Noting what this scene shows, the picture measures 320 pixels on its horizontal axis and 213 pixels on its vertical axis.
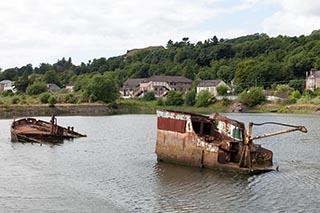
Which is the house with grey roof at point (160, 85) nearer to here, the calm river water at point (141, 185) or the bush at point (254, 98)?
the bush at point (254, 98)

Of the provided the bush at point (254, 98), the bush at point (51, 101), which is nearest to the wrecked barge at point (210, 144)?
the bush at point (51, 101)

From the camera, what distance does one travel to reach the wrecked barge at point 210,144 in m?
28.7

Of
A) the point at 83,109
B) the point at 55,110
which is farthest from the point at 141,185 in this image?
the point at 83,109

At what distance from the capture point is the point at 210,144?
29.2m

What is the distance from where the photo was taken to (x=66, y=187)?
25.8 metres

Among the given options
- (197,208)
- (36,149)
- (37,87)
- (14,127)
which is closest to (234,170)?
(197,208)

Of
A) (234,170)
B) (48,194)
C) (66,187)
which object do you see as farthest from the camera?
(234,170)

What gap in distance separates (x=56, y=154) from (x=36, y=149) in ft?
13.0

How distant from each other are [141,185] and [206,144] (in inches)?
213

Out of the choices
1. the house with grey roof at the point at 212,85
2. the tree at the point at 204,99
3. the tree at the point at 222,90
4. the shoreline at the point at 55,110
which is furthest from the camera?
the house with grey roof at the point at 212,85

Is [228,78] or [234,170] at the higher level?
Result: [228,78]

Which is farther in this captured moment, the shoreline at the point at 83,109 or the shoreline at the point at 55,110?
the shoreline at the point at 55,110

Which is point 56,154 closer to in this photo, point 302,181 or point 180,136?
point 180,136

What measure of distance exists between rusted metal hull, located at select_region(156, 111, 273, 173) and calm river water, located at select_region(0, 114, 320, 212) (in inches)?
30.1
